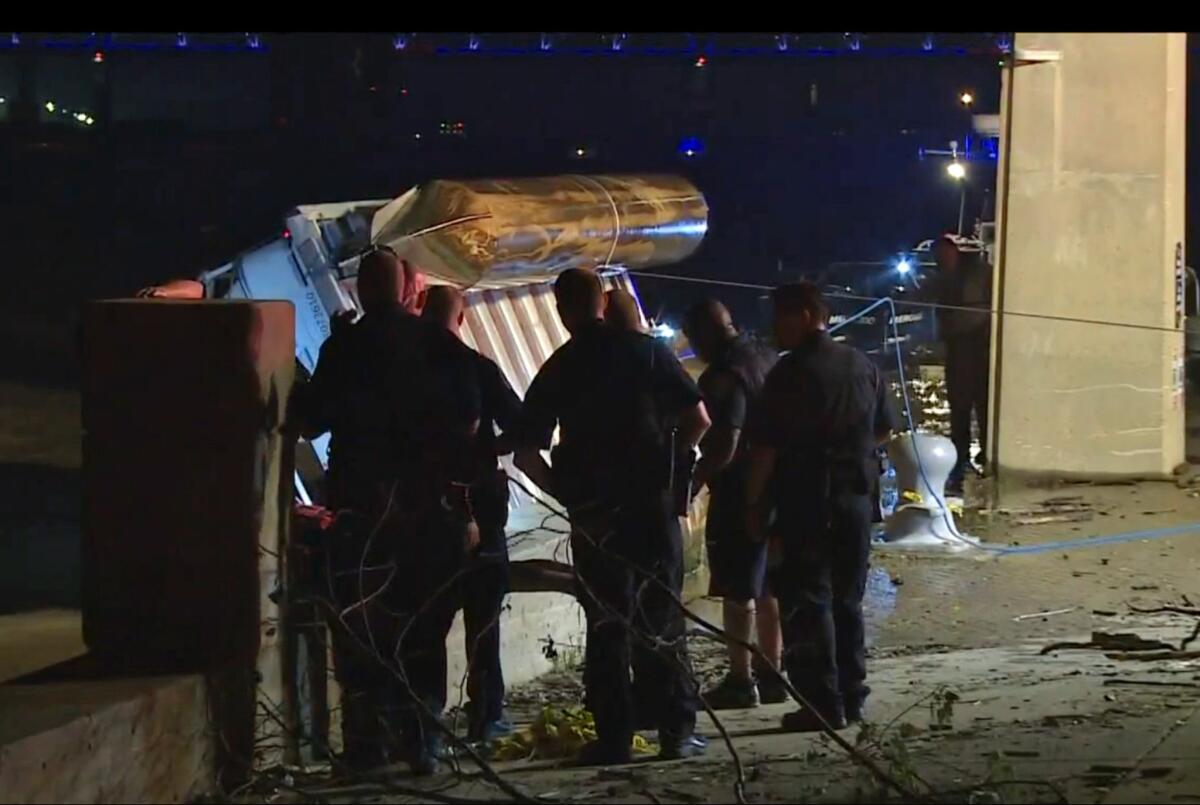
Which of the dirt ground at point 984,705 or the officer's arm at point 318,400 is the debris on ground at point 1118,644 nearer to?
Answer: the dirt ground at point 984,705

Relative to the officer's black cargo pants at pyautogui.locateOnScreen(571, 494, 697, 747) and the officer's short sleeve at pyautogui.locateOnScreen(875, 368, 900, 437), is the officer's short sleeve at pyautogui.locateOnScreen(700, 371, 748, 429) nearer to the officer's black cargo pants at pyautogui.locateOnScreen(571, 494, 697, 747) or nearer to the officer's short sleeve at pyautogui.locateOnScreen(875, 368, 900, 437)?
the officer's short sleeve at pyautogui.locateOnScreen(875, 368, 900, 437)

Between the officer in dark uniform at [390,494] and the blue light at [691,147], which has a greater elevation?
the blue light at [691,147]

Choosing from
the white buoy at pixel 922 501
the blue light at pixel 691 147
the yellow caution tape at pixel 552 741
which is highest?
the blue light at pixel 691 147

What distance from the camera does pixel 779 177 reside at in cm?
3647

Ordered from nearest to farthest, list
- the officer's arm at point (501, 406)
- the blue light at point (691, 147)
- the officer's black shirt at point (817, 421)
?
the officer's arm at point (501, 406), the officer's black shirt at point (817, 421), the blue light at point (691, 147)

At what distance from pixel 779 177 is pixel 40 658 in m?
30.5

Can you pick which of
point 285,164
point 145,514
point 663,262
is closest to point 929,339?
point 663,262

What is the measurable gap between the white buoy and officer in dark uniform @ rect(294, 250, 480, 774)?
501cm

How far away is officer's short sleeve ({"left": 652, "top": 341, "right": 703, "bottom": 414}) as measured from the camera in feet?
20.0

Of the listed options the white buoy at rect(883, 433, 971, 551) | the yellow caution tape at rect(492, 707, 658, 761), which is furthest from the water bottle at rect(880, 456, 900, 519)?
the yellow caution tape at rect(492, 707, 658, 761)

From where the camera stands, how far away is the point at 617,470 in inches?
239

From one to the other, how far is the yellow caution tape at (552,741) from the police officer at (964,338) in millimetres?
6604

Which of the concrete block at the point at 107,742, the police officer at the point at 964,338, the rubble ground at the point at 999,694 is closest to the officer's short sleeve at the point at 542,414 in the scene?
the rubble ground at the point at 999,694

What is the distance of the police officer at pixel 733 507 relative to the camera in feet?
22.1
